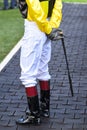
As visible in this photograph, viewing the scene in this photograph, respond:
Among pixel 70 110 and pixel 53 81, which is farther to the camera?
pixel 53 81

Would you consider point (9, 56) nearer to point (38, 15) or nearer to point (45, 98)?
point (45, 98)

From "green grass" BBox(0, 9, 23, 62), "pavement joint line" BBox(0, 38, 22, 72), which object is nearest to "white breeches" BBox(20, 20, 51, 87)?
"pavement joint line" BBox(0, 38, 22, 72)

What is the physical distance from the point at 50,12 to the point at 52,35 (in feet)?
0.93

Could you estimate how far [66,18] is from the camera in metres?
13.4

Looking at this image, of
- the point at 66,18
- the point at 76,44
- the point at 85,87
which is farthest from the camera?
the point at 66,18

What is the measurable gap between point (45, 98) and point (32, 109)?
0.95 ft

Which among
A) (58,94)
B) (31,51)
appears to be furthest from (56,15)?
(58,94)

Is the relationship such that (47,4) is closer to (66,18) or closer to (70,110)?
(70,110)

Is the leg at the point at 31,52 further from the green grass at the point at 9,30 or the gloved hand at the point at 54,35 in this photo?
the green grass at the point at 9,30

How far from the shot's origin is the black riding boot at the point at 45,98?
564 centimetres

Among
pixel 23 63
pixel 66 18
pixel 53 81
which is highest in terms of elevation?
pixel 23 63

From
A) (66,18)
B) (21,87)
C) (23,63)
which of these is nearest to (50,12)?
(23,63)

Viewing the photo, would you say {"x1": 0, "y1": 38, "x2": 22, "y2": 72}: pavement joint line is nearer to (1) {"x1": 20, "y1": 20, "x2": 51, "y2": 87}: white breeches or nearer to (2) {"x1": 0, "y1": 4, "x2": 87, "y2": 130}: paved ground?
(2) {"x1": 0, "y1": 4, "x2": 87, "y2": 130}: paved ground

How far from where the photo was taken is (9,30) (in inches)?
452
